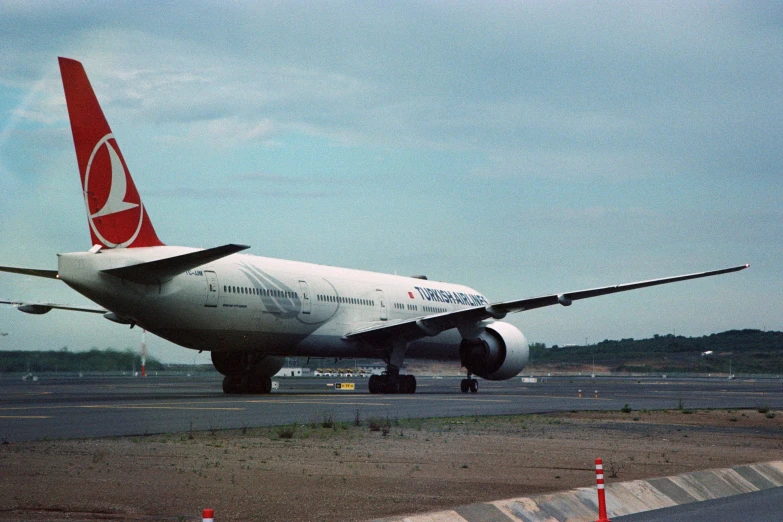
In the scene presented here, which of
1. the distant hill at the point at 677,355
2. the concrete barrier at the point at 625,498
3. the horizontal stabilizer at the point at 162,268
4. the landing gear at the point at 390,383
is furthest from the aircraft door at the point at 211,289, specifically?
the distant hill at the point at 677,355

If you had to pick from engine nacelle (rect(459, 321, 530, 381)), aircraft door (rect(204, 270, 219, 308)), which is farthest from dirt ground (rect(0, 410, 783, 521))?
engine nacelle (rect(459, 321, 530, 381))

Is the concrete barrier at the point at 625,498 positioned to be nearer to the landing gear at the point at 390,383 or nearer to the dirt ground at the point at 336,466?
the dirt ground at the point at 336,466

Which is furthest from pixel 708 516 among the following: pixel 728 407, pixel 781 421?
pixel 728 407

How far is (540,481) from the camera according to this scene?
11.8m

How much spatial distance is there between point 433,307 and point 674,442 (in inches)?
977

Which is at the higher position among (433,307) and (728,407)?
(433,307)

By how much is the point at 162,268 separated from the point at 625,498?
1827 cm

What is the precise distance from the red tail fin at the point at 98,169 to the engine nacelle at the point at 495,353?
51.9 ft

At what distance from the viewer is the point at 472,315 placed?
1385 inches

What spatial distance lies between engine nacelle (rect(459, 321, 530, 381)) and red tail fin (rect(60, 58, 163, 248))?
15.8 m

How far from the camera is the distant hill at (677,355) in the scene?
12156cm

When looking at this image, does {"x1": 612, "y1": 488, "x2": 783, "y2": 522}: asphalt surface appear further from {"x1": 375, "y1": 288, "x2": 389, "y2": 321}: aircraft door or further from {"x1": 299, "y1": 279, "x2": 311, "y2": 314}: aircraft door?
{"x1": 375, "y1": 288, "x2": 389, "y2": 321}: aircraft door

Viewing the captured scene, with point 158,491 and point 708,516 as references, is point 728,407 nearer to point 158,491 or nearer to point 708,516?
point 708,516

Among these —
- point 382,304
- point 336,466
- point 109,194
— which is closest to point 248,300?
point 109,194
